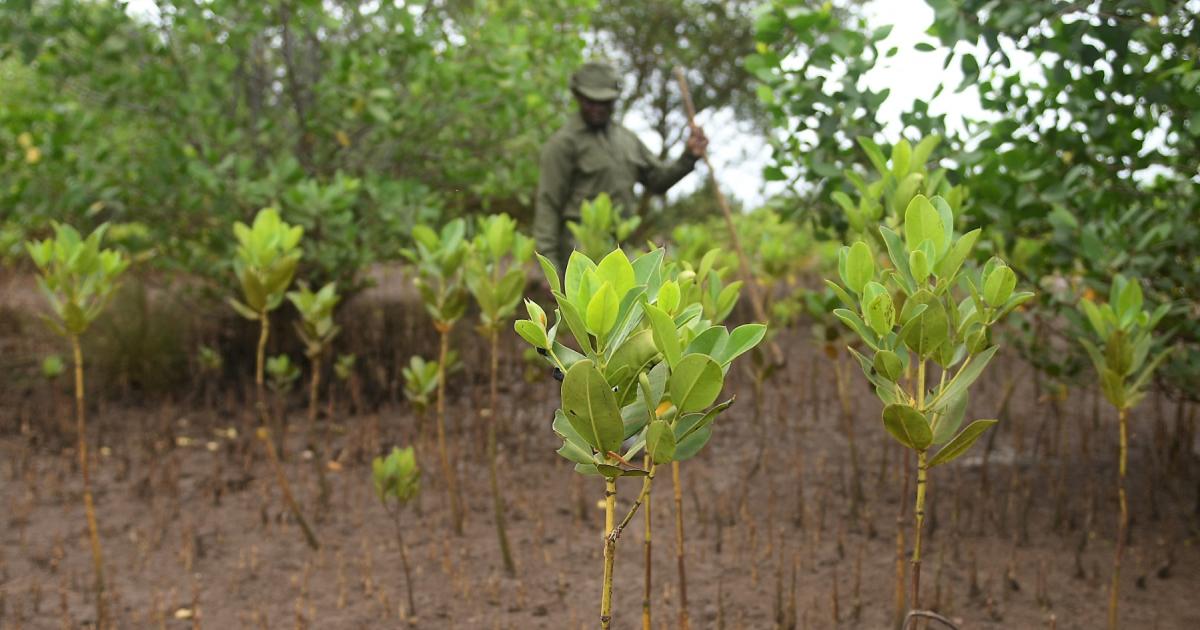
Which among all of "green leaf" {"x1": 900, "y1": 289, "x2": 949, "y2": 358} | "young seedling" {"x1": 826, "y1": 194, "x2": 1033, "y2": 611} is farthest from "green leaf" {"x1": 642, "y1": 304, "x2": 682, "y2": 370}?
"green leaf" {"x1": 900, "y1": 289, "x2": 949, "y2": 358}

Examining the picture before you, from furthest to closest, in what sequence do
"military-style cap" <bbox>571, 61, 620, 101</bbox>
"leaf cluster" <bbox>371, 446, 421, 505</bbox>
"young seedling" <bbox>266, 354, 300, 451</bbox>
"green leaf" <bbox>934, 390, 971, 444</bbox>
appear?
"military-style cap" <bbox>571, 61, 620, 101</bbox> → "young seedling" <bbox>266, 354, 300, 451</bbox> → "leaf cluster" <bbox>371, 446, 421, 505</bbox> → "green leaf" <bbox>934, 390, 971, 444</bbox>

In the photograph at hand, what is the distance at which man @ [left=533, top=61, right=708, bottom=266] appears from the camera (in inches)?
188

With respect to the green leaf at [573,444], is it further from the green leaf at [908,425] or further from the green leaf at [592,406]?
the green leaf at [908,425]

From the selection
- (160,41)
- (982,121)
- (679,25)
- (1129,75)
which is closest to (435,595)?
(982,121)

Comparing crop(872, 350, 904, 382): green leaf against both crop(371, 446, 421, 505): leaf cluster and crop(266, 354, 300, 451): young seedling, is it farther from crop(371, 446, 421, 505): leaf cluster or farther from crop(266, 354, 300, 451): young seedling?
crop(266, 354, 300, 451): young seedling

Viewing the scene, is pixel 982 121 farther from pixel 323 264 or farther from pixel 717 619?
pixel 323 264

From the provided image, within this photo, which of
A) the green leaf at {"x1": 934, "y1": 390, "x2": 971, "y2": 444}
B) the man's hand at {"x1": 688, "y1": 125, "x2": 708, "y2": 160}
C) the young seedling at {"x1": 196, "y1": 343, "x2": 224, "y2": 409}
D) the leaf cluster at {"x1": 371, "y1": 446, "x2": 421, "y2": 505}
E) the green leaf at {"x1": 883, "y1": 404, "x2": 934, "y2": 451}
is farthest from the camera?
Answer: the young seedling at {"x1": 196, "y1": 343, "x2": 224, "y2": 409}

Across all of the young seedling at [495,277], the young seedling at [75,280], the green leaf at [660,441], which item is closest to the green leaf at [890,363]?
the green leaf at [660,441]

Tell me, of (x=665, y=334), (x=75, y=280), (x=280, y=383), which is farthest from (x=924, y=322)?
(x=280, y=383)

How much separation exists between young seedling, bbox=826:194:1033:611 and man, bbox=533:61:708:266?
2.95 m

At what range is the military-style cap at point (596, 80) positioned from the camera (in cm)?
474

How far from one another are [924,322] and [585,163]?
324cm

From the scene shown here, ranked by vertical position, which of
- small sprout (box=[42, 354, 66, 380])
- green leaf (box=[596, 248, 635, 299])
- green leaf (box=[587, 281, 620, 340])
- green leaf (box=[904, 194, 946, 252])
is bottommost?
small sprout (box=[42, 354, 66, 380])

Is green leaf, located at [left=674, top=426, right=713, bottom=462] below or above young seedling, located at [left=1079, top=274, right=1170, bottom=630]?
below
